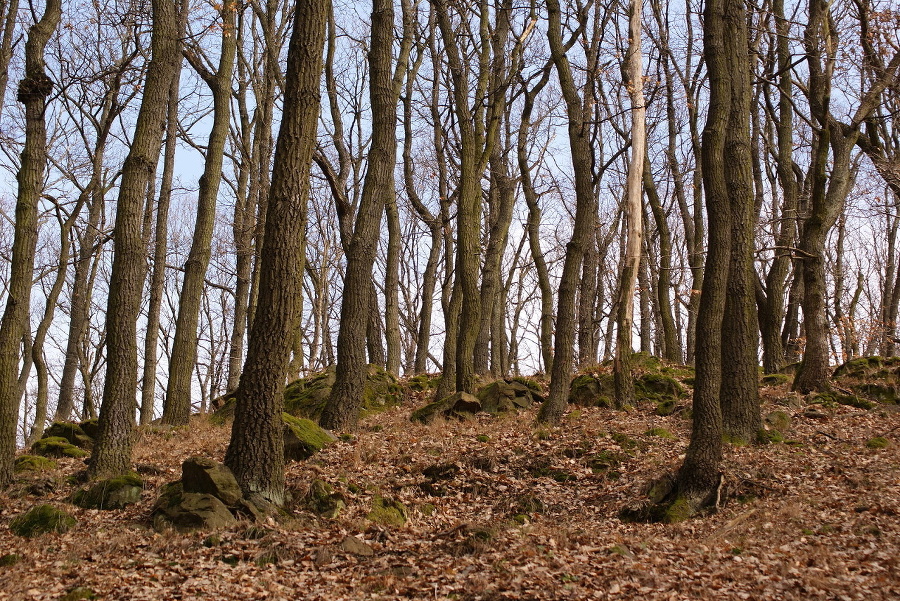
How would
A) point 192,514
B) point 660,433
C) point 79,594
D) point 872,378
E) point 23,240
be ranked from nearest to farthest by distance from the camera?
point 79,594 < point 192,514 < point 23,240 < point 660,433 < point 872,378

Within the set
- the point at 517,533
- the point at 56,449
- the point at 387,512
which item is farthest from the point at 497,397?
the point at 56,449

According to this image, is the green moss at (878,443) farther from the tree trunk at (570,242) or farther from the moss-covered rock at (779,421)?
the tree trunk at (570,242)

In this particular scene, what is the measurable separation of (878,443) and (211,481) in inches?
348

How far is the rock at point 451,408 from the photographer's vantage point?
12.4 m

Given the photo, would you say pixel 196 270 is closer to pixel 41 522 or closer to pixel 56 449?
pixel 56 449

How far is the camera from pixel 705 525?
7176 millimetres

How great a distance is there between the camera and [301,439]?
9.62m

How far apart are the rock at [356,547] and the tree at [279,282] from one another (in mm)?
1145

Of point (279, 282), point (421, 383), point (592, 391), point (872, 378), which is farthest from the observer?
point (421, 383)

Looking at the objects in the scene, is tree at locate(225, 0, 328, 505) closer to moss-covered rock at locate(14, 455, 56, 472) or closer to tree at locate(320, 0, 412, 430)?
tree at locate(320, 0, 412, 430)

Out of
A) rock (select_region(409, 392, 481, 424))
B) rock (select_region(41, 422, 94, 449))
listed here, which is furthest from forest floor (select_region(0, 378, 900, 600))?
rock (select_region(41, 422, 94, 449))

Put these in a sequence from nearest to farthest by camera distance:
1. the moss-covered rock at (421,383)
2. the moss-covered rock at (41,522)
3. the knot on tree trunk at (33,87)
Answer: the moss-covered rock at (41,522) < the knot on tree trunk at (33,87) < the moss-covered rock at (421,383)

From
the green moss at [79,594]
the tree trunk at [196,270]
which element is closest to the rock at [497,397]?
the tree trunk at [196,270]

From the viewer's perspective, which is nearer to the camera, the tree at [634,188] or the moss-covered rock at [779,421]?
the moss-covered rock at [779,421]
